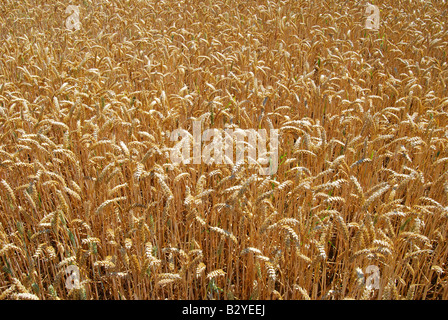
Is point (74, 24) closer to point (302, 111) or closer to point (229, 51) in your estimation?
point (229, 51)

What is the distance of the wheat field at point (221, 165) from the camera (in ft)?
4.83

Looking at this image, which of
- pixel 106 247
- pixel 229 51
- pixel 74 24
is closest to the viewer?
pixel 106 247

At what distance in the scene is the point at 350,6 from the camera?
502 cm

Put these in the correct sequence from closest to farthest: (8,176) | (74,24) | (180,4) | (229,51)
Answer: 1. (8,176)
2. (229,51)
3. (74,24)
4. (180,4)

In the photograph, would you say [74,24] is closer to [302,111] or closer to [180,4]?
[180,4]

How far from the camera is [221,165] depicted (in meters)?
1.79

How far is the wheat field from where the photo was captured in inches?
57.9
